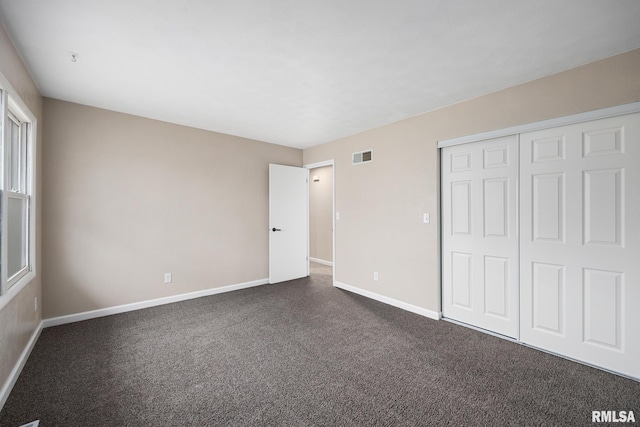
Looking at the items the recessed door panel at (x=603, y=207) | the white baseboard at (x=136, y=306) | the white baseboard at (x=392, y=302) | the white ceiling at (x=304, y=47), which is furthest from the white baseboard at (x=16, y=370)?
the recessed door panel at (x=603, y=207)

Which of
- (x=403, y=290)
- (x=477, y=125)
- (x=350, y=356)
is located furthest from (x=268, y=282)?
(x=477, y=125)

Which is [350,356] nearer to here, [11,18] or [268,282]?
[268,282]

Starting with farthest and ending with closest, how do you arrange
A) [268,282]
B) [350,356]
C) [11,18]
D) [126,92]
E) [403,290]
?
[268,282] < [403,290] < [126,92] < [350,356] < [11,18]

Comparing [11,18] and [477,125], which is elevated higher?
[11,18]

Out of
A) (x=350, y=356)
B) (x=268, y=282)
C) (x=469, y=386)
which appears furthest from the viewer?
(x=268, y=282)

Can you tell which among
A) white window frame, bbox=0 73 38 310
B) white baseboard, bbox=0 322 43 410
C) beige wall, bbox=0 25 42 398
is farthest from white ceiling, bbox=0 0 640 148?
white baseboard, bbox=0 322 43 410

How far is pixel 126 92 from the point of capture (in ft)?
9.52

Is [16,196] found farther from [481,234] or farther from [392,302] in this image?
[481,234]

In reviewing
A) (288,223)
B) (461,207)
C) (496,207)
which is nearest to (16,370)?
(288,223)

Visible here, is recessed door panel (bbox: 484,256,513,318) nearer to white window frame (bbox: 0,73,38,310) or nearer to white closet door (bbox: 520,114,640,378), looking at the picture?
white closet door (bbox: 520,114,640,378)

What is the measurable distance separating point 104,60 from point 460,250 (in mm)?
3890

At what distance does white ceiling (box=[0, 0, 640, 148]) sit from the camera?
5.60ft

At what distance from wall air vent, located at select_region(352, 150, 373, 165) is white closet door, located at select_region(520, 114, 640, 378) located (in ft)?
6.19

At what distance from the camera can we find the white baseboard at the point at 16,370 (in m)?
1.86
